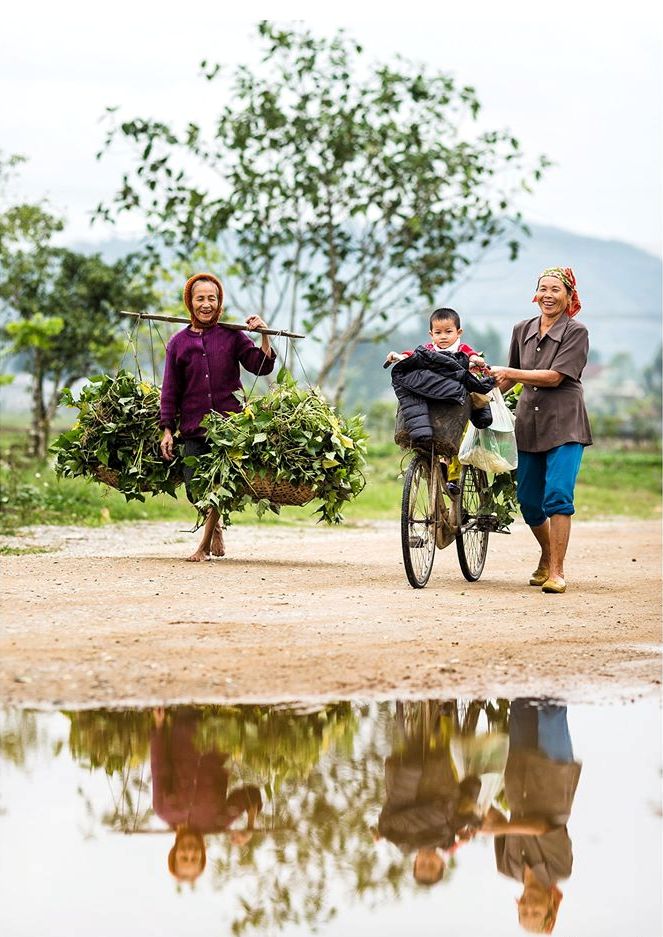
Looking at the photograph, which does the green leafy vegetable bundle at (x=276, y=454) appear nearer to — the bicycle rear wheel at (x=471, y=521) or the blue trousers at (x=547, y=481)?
the bicycle rear wheel at (x=471, y=521)

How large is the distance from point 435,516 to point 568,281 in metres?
1.83

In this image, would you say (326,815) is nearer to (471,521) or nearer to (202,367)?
(471,521)

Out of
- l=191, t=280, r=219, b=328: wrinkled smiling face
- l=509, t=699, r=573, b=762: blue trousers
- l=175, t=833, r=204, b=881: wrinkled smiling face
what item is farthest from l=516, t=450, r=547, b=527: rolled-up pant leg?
l=175, t=833, r=204, b=881: wrinkled smiling face

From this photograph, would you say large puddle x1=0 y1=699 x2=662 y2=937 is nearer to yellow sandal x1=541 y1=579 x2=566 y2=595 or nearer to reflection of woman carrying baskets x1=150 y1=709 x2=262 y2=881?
reflection of woman carrying baskets x1=150 y1=709 x2=262 y2=881

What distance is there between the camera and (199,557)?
10.8 metres

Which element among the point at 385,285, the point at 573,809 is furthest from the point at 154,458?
the point at 385,285

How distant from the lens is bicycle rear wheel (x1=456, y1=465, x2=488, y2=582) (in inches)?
401

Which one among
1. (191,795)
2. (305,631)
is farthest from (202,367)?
(191,795)

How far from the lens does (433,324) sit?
31.8 ft

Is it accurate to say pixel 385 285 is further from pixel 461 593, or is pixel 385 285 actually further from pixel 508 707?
pixel 508 707

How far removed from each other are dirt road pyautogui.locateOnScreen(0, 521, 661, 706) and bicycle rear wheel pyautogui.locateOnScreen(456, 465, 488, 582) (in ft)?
A: 0.59

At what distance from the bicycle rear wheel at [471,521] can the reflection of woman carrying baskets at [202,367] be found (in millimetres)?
1717

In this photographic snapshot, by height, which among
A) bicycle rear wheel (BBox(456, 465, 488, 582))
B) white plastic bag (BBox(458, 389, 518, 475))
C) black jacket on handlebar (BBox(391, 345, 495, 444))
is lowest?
bicycle rear wheel (BBox(456, 465, 488, 582))

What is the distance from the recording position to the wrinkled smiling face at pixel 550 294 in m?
9.62
